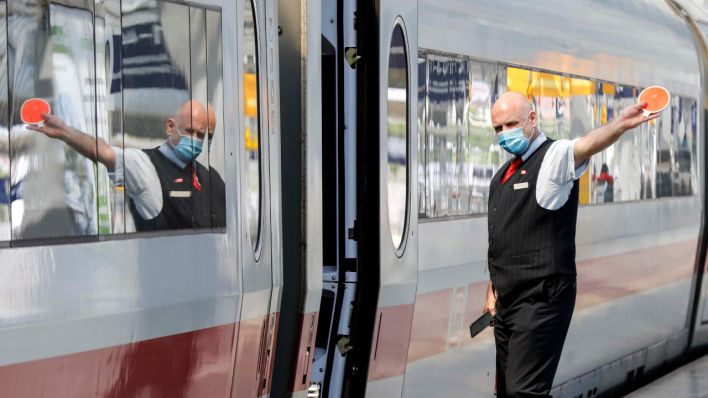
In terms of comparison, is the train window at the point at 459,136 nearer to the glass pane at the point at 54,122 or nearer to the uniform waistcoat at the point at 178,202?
the uniform waistcoat at the point at 178,202

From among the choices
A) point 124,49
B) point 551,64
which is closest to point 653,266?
point 551,64

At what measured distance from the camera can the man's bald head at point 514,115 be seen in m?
6.63

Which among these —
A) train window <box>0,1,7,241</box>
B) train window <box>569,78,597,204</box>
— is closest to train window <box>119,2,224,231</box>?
train window <box>0,1,7,241</box>

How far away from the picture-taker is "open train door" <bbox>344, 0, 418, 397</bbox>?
691 cm

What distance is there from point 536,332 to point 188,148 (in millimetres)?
1949

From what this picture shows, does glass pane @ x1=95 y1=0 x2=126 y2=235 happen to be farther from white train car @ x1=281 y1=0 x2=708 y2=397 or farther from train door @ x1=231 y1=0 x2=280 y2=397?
white train car @ x1=281 y1=0 x2=708 y2=397

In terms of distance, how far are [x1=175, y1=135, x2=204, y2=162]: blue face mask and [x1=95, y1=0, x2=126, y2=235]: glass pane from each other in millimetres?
446

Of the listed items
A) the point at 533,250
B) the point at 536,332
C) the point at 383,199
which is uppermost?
the point at 383,199

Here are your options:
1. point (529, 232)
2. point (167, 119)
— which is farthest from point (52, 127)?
point (529, 232)

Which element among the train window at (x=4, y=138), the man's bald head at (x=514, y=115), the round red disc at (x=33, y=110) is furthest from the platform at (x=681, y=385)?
the train window at (x=4, y=138)

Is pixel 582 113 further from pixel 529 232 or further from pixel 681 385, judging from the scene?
pixel 529 232

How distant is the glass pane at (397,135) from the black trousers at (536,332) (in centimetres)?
83

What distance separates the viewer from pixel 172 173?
17.1ft

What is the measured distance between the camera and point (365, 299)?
273 inches
